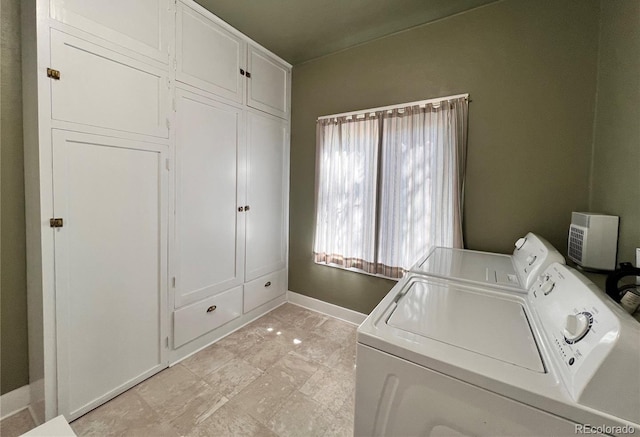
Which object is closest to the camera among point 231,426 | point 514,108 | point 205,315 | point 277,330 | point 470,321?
point 470,321

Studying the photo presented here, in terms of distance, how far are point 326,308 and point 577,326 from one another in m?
2.31

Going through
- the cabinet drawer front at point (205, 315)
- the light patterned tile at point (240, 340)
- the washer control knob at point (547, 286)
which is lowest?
the light patterned tile at point (240, 340)

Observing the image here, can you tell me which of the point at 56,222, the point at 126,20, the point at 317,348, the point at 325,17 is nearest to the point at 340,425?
the point at 317,348

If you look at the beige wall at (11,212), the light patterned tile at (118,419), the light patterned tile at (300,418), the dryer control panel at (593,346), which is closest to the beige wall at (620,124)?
the dryer control panel at (593,346)

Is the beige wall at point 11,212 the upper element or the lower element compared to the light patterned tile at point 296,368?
upper

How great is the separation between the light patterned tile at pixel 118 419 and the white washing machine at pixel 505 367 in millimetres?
1359

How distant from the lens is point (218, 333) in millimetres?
2299

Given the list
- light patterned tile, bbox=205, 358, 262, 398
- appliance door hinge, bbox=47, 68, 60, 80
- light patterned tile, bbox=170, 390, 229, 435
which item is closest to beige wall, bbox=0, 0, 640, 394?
appliance door hinge, bbox=47, 68, 60, 80

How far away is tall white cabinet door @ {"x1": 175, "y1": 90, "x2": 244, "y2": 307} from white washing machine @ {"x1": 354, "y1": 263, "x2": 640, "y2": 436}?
1619 millimetres

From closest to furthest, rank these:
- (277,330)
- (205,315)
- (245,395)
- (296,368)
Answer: (245,395)
(296,368)
(205,315)
(277,330)

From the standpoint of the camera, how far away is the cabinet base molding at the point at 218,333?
6.54 ft

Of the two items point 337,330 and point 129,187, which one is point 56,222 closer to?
point 129,187

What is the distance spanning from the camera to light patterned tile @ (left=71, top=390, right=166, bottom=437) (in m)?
1.42

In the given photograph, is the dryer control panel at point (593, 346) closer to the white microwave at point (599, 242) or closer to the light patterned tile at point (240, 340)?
the white microwave at point (599, 242)
